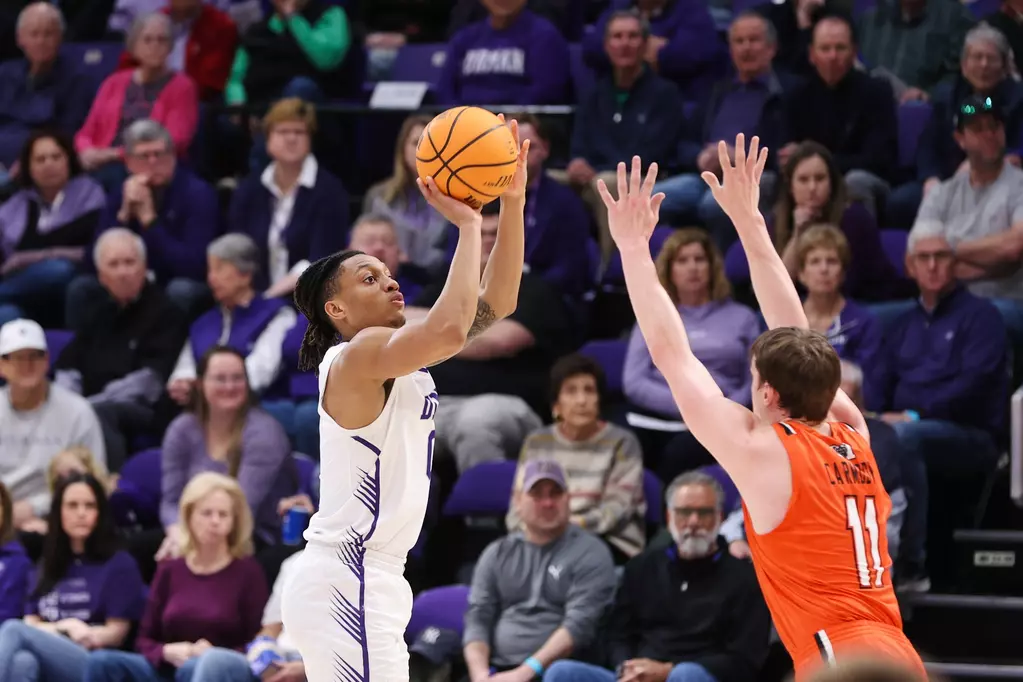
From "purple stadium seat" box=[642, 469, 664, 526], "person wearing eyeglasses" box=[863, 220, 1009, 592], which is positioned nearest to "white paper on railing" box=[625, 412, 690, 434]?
"purple stadium seat" box=[642, 469, 664, 526]

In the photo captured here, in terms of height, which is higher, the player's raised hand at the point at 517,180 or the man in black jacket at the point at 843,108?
the man in black jacket at the point at 843,108

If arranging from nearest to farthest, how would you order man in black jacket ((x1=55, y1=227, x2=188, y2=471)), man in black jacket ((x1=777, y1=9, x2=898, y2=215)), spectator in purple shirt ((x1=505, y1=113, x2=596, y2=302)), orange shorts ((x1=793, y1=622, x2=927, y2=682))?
orange shorts ((x1=793, y1=622, x2=927, y2=682)) < spectator in purple shirt ((x1=505, y1=113, x2=596, y2=302)) < man in black jacket ((x1=777, y1=9, x2=898, y2=215)) < man in black jacket ((x1=55, y1=227, x2=188, y2=471))

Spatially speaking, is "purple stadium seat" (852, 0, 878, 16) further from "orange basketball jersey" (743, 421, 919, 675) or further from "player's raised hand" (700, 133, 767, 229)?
"orange basketball jersey" (743, 421, 919, 675)

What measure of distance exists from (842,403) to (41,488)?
6.01m

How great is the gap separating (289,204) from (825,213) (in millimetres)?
3611

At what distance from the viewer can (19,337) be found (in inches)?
382

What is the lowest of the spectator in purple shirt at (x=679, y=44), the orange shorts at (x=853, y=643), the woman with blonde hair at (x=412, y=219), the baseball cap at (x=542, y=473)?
the orange shorts at (x=853, y=643)

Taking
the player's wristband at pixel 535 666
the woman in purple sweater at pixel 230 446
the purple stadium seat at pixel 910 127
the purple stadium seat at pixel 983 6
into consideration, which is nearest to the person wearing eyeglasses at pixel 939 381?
the purple stadium seat at pixel 910 127

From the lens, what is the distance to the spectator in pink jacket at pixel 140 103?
1158 cm

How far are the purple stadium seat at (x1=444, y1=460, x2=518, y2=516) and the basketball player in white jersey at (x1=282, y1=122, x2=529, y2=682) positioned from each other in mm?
3846

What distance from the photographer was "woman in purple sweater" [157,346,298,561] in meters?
9.27

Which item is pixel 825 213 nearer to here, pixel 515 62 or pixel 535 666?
pixel 515 62

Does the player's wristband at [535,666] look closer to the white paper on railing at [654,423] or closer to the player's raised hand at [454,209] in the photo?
the white paper on railing at [654,423]

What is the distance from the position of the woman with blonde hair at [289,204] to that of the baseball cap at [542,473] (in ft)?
9.24
